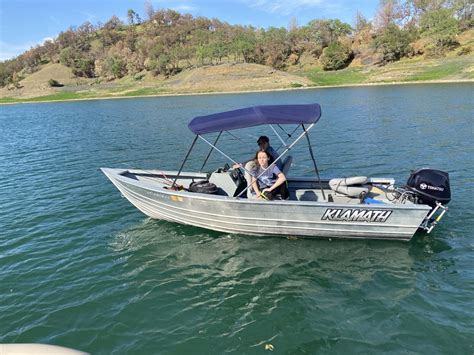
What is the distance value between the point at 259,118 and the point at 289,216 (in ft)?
8.82

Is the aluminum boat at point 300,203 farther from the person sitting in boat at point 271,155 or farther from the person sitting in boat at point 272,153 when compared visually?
the person sitting in boat at point 272,153

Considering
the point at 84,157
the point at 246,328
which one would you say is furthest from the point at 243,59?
the point at 246,328

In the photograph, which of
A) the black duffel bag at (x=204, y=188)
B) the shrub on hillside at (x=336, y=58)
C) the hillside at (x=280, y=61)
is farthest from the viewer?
the shrub on hillside at (x=336, y=58)

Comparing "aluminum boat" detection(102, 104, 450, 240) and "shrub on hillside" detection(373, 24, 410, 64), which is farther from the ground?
"shrub on hillside" detection(373, 24, 410, 64)

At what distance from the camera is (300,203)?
9.38 m

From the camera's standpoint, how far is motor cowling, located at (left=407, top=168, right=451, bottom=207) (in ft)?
31.0

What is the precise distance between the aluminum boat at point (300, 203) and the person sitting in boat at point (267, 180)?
298 mm

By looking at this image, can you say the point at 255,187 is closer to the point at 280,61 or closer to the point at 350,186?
the point at 350,186

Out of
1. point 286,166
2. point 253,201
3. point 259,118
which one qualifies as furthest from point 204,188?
point 259,118

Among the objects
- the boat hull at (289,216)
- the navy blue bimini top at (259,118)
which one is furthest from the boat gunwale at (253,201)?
the navy blue bimini top at (259,118)

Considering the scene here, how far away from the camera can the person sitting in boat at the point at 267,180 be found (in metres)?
10.0

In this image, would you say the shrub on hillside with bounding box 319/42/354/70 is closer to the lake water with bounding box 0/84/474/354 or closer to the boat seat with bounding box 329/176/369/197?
the lake water with bounding box 0/84/474/354

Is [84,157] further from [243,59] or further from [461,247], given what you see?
[243,59]

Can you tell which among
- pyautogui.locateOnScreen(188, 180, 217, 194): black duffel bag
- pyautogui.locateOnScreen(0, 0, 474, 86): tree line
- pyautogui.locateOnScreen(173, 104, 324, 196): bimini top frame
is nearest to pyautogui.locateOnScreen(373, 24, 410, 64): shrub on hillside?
pyautogui.locateOnScreen(0, 0, 474, 86): tree line
